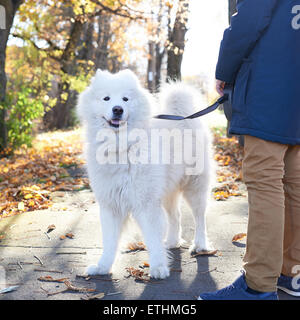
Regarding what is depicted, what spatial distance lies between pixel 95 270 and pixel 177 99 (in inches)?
68.6

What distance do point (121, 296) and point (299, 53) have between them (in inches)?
71.5

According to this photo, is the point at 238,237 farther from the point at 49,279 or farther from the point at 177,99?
the point at 49,279

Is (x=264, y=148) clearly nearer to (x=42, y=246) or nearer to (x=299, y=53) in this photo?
(x=299, y=53)

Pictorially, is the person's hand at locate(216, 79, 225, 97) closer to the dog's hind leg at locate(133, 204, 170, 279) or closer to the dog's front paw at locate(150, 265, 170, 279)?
the dog's hind leg at locate(133, 204, 170, 279)

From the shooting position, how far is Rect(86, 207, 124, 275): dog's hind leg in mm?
2832

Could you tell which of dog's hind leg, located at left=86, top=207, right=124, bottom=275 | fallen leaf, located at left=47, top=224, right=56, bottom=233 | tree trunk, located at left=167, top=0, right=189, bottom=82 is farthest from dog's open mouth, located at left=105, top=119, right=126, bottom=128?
tree trunk, located at left=167, top=0, right=189, bottom=82

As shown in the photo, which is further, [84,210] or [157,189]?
[84,210]

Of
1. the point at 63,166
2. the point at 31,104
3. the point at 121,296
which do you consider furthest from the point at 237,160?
the point at 121,296

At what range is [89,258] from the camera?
10.1 ft

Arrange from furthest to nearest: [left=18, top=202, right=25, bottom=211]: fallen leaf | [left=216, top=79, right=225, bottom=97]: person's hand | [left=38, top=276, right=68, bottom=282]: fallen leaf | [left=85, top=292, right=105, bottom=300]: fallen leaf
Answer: [left=18, top=202, right=25, bottom=211]: fallen leaf < [left=38, top=276, right=68, bottom=282]: fallen leaf < [left=216, top=79, right=225, bottom=97]: person's hand < [left=85, top=292, right=105, bottom=300]: fallen leaf

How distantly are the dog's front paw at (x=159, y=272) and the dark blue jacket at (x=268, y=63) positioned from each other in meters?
1.25

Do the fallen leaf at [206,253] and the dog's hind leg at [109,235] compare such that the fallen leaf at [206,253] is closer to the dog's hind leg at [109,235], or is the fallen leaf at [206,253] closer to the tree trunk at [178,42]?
the dog's hind leg at [109,235]

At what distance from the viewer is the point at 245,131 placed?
209 centimetres
